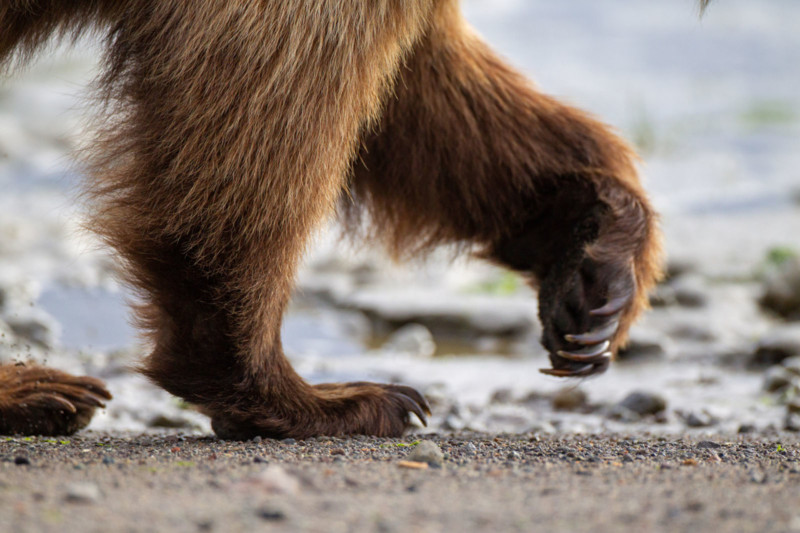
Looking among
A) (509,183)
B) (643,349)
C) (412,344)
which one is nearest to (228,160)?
(509,183)

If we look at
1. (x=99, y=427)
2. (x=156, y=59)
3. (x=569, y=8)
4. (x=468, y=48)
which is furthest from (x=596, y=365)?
(x=569, y=8)

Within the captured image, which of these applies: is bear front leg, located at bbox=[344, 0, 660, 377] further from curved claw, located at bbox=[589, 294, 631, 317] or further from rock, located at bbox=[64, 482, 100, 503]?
rock, located at bbox=[64, 482, 100, 503]

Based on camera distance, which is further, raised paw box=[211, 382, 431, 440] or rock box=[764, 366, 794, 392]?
rock box=[764, 366, 794, 392]

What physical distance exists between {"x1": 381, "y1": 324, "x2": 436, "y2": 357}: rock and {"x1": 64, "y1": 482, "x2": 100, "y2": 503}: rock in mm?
4241

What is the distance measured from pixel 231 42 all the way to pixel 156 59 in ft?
0.76

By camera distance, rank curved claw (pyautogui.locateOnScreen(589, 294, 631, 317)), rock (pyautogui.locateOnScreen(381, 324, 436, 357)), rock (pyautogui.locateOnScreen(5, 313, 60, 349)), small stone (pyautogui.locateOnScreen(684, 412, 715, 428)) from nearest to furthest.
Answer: curved claw (pyautogui.locateOnScreen(589, 294, 631, 317)) → small stone (pyautogui.locateOnScreen(684, 412, 715, 428)) → rock (pyautogui.locateOnScreen(5, 313, 60, 349)) → rock (pyautogui.locateOnScreen(381, 324, 436, 357))

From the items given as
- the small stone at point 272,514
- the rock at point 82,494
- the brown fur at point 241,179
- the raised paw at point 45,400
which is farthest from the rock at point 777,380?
the rock at point 82,494

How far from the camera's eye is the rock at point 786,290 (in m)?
6.45

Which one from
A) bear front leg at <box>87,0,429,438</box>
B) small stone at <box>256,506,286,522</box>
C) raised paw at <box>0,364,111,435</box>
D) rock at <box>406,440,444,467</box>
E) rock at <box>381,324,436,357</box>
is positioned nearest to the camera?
small stone at <box>256,506,286,522</box>

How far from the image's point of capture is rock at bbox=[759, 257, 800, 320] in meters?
6.45

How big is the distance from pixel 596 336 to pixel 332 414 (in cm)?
95

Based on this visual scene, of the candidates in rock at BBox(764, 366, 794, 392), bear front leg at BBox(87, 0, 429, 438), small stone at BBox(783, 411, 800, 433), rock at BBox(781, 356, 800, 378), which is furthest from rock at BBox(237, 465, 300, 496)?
rock at BBox(781, 356, 800, 378)

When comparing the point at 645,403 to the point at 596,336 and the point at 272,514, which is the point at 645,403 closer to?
the point at 596,336

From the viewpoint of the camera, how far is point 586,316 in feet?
10.6
